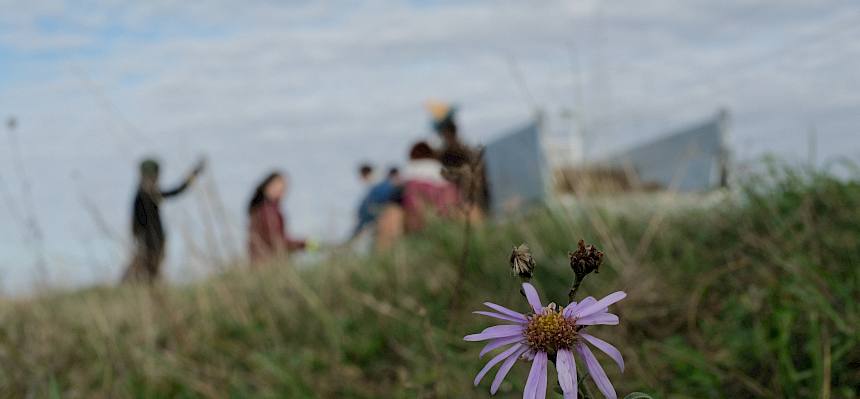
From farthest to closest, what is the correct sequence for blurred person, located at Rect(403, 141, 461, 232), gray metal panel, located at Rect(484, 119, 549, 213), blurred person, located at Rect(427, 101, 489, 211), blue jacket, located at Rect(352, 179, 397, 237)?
gray metal panel, located at Rect(484, 119, 549, 213) < blue jacket, located at Rect(352, 179, 397, 237) < blurred person, located at Rect(403, 141, 461, 232) < blurred person, located at Rect(427, 101, 489, 211)

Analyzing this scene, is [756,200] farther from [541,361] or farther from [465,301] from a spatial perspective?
[541,361]

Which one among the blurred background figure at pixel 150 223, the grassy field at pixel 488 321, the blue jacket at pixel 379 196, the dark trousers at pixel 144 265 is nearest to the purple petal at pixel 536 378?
the grassy field at pixel 488 321

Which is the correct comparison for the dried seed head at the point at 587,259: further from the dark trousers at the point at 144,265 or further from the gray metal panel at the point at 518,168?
the gray metal panel at the point at 518,168

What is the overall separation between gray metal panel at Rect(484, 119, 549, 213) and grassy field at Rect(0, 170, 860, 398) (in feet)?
12.7

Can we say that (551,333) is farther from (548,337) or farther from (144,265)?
(144,265)

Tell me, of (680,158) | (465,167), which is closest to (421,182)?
(680,158)

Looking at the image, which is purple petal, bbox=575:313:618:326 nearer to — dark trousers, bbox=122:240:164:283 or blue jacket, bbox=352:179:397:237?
dark trousers, bbox=122:240:164:283

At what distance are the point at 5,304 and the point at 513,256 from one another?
17.8 feet

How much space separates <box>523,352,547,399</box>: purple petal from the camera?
744 millimetres

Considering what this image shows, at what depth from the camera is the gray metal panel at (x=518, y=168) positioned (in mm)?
8594

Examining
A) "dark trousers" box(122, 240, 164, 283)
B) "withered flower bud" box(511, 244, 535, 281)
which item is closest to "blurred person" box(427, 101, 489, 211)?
"withered flower bud" box(511, 244, 535, 281)

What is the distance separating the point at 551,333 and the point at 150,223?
3.77m

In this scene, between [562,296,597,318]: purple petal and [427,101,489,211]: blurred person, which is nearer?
[562,296,597,318]: purple petal

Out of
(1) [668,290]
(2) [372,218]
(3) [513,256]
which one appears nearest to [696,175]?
(2) [372,218]
